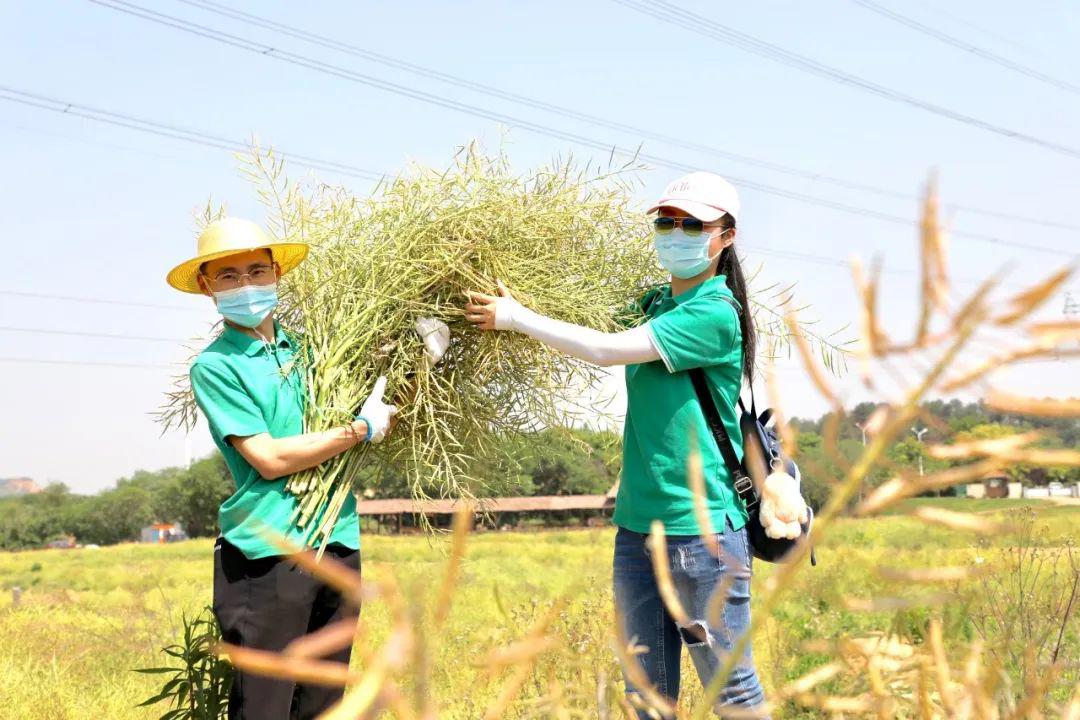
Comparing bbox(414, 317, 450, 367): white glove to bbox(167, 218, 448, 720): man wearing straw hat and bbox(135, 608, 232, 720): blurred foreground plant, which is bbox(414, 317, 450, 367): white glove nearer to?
bbox(167, 218, 448, 720): man wearing straw hat

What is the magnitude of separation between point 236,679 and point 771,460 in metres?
1.37

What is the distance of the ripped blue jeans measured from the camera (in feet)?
7.47

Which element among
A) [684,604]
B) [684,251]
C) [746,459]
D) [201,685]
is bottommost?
[201,685]

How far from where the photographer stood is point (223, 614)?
2.43 metres

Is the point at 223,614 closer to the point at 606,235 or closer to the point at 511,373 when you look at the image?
the point at 511,373

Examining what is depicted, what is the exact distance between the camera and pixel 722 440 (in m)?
2.45

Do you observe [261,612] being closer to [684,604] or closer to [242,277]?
[242,277]

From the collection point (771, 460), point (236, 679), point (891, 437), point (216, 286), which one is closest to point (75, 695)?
point (236, 679)

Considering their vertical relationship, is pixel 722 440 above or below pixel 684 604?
above

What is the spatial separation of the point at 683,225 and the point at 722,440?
1.74 ft

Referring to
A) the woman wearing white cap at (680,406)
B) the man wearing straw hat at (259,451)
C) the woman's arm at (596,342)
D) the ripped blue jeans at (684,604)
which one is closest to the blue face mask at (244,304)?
the man wearing straw hat at (259,451)

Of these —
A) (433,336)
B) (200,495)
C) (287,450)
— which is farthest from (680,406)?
(200,495)

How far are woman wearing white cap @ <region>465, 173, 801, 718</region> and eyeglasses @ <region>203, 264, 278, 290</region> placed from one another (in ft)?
1.69

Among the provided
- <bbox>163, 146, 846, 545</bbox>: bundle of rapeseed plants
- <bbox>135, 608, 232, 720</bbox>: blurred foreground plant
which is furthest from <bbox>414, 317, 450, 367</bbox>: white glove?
<bbox>135, 608, 232, 720</bbox>: blurred foreground plant
